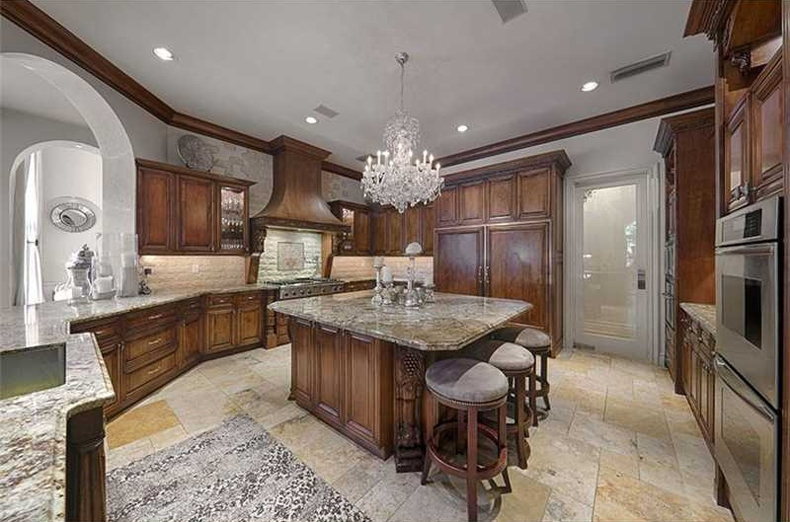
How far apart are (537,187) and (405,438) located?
11.8ft

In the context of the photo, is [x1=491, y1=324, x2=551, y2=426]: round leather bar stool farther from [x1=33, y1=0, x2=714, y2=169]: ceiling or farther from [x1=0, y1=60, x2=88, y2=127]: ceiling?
[x1=0, y1=60, x2=88, y2=127]: ceiling

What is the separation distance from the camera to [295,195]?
5039mm

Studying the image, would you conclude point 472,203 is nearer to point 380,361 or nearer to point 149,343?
point 380,361

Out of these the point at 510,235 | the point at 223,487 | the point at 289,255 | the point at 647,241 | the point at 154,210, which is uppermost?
the point at 154,210

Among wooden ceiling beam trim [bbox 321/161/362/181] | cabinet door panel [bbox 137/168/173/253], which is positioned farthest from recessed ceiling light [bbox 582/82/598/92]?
cabinet door panel [bbox 137/168/173/253]

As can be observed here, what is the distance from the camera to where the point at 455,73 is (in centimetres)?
304

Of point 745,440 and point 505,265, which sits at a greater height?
point 505,265

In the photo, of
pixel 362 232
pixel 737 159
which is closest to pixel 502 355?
pixel 737 159

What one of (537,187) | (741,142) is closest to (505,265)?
(537,187)

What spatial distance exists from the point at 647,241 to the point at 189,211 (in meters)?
6.01

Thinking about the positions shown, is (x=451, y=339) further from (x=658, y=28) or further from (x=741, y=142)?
(x=658, y=28)

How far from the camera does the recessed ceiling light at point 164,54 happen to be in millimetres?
2730

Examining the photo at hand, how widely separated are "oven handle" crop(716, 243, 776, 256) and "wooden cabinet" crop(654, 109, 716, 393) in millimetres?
1704

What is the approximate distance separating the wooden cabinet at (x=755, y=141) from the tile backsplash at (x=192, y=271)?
5318 mm
